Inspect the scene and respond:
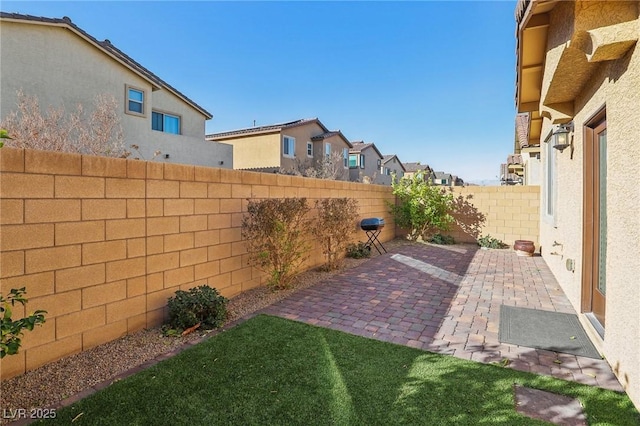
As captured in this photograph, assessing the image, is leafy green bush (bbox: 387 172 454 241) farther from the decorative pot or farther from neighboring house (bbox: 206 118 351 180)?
neighboring house (bbox: 206 118 351 180)

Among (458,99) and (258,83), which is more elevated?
(258,83)

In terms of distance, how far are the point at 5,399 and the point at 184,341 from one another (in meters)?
1.64

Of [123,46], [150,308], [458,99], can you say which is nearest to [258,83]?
[123,46]

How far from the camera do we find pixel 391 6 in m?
11.1

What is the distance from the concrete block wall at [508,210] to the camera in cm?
1166

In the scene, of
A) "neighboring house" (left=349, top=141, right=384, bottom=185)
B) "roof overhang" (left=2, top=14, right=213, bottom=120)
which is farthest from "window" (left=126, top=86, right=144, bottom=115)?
"neighboring house" (left=349, top=141, right=384, bottom=185)

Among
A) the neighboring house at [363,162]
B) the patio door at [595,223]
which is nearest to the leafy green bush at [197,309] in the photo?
the patio door at [595,223]

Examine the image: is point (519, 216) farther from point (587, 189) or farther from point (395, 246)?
point (587, 189)

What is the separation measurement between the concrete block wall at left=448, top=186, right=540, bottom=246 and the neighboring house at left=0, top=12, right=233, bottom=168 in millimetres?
13507

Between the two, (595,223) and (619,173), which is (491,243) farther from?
(619,173)

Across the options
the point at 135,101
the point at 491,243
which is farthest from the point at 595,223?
the point at 135,101

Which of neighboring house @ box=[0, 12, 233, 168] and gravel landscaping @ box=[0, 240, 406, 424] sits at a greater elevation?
neighboring house @ box=[0, 12, 233, 168]

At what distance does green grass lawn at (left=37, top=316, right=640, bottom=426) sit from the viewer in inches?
104

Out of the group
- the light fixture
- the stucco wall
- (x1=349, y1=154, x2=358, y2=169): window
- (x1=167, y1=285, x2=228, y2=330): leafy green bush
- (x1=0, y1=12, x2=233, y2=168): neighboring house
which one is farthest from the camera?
(x1=349, y1=154, x2=358, y2=169): window
